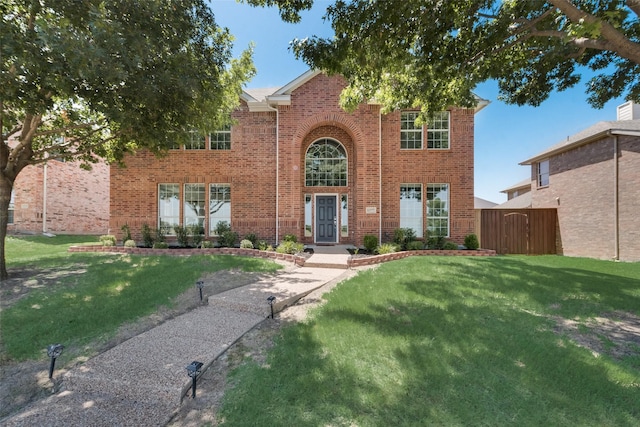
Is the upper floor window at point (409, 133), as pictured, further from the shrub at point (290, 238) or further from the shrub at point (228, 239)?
the shrub at point (228, 239)

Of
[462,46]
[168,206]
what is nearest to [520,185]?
[462,46]

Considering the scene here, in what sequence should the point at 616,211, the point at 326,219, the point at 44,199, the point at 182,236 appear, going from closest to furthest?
the point at 182,236, the point at 616,211, the point at 326,219, the point at 44,199

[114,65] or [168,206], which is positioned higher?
[114,65]

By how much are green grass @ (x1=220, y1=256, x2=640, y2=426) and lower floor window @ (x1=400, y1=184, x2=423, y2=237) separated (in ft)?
21.0

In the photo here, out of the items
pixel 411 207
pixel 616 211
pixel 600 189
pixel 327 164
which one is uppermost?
pixel 327 164

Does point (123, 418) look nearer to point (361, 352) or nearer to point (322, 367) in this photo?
point (322, 367)

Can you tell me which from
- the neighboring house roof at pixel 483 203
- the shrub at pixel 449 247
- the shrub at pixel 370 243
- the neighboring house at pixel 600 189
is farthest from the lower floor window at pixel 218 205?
the neighboring house roof at pixel 483 203

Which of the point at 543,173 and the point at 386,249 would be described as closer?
the point at 386,249

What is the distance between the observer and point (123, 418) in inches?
104

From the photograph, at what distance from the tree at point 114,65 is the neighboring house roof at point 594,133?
51.3 ft

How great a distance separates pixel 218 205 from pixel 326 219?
16.4 feet

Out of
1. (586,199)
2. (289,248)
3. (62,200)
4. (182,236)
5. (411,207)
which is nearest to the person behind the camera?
(289,248)

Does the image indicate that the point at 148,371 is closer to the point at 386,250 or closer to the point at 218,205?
the point at 386,250

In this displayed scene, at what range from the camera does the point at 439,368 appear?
3150 mm
